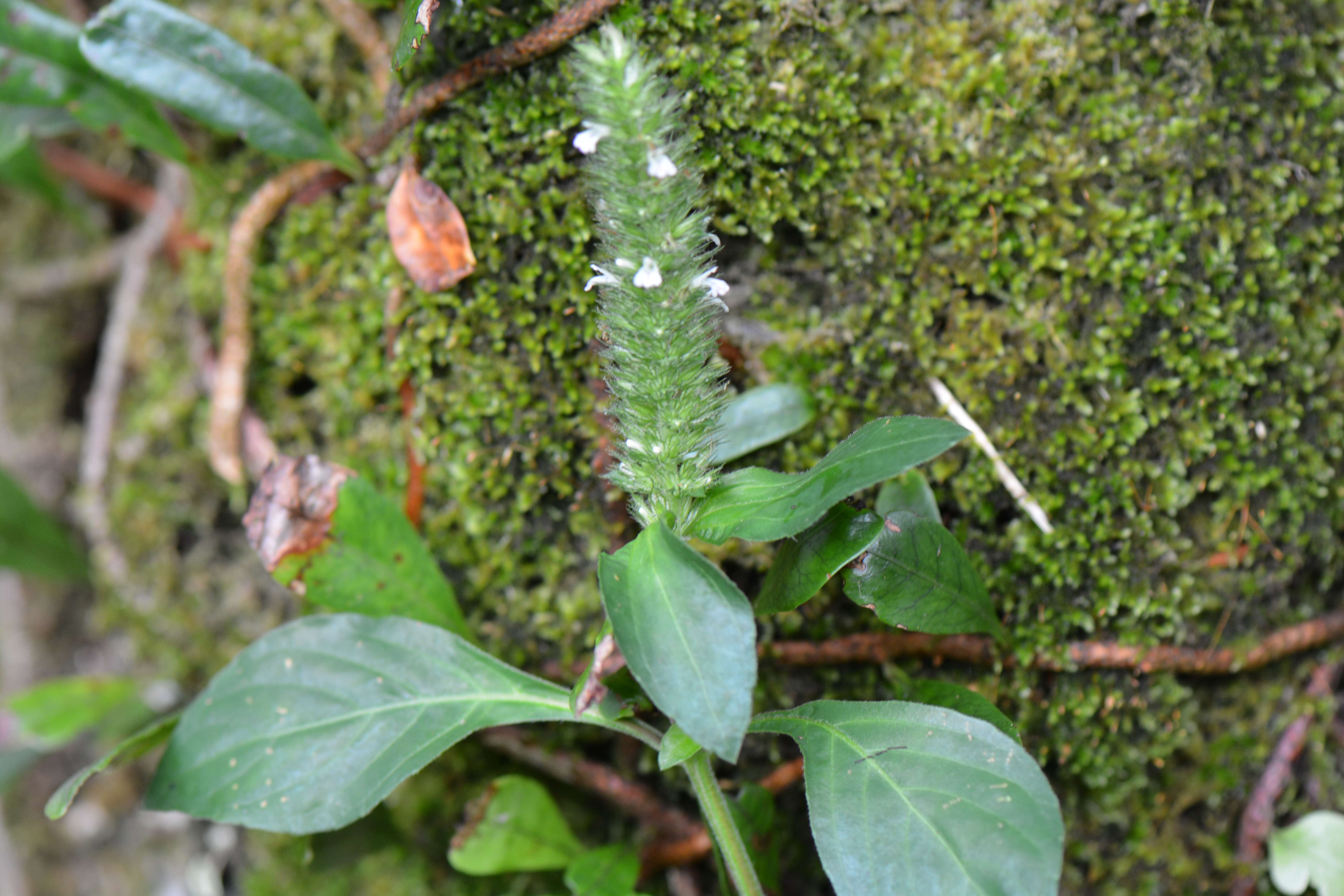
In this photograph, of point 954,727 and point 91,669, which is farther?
point 91,669

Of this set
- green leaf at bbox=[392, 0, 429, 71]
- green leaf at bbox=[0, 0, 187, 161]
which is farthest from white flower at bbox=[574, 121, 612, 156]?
green leaf at bbox=[0, 0, 187, 161]

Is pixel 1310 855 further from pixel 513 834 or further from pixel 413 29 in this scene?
pixel 413 29

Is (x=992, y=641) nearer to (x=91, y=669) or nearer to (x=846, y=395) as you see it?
(x=846, y=395)

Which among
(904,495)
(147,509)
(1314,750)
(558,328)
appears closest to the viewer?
(904,495)

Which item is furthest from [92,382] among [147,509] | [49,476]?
[147,509]

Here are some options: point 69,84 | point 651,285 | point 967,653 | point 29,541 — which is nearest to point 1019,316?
point 967,653

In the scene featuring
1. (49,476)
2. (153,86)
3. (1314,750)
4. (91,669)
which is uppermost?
(153,86)

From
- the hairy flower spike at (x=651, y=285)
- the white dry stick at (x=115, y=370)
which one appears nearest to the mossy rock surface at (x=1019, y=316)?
the hairy flower spike at (x=651, y=285)
